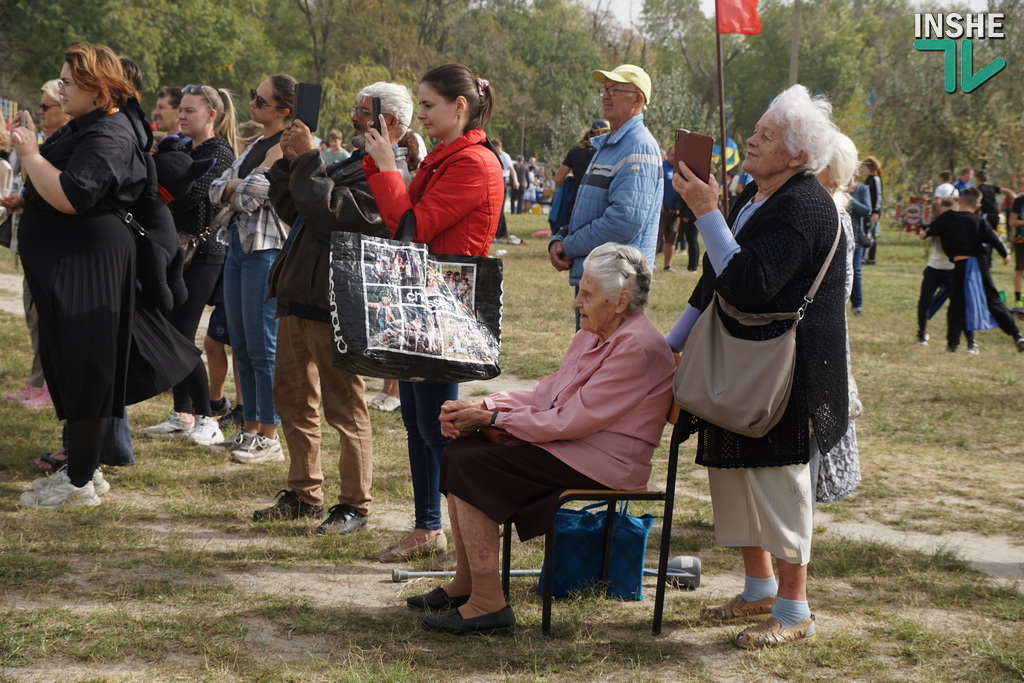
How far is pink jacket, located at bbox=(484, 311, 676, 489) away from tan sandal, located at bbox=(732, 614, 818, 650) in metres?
0.62

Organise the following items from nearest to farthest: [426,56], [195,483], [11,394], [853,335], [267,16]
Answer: [195,483], [11,394], [853,335], [426,56], [267,16]

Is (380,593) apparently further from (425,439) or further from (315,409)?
(315,409)

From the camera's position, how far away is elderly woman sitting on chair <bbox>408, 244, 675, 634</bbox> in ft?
12.0

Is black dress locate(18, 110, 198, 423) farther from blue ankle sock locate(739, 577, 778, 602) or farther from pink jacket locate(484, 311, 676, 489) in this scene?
blue ankle sock locate(739, 577, 778, 602)

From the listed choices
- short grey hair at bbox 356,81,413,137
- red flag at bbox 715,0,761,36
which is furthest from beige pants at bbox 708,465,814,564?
red flag at bbox 715,0,761,36

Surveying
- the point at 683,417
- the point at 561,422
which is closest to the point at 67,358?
the point at 561,422

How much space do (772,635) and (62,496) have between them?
3338 mm

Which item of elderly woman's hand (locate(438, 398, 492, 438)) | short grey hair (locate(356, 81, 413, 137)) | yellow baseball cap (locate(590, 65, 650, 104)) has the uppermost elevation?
yellow baseball cap (locate(590, 65, 650, 104))

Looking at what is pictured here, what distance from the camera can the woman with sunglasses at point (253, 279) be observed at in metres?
5.59

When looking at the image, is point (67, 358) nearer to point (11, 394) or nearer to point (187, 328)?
point (187, 328)

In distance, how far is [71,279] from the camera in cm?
482

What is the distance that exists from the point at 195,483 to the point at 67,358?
1.05m

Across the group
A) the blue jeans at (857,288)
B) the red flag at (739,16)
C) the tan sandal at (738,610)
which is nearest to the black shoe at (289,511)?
the tan sandal at (738,610)

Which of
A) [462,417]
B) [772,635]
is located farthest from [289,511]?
[772,635]
